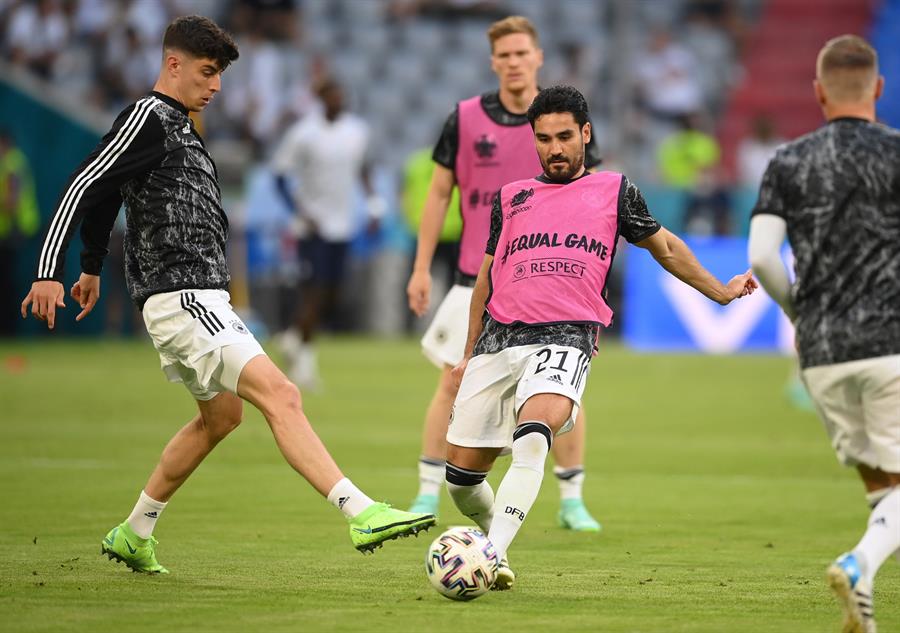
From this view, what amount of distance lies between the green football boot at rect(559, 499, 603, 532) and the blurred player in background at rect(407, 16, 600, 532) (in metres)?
0.05

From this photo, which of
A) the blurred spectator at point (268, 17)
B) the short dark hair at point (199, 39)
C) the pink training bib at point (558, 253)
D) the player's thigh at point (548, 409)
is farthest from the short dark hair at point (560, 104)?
the blurred spectator at point (268, 17)

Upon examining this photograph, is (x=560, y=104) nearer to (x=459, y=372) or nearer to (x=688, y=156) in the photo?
(x=459, y=372)

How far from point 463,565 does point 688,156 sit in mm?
19036

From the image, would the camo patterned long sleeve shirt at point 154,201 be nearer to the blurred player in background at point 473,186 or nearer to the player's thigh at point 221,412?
the player's thigh at point 221,412

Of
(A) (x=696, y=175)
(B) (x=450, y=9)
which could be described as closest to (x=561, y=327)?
(A) (x=696, y=175)

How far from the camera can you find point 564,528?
773cm

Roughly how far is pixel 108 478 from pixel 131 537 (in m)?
3.12

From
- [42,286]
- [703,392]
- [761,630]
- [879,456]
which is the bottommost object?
[703,392]

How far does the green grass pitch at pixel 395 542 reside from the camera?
5430mm

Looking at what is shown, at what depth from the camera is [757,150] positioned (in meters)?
23.2

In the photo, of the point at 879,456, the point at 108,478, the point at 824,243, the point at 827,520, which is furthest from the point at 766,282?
the point at 108,478

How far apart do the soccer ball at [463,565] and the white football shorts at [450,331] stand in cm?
235

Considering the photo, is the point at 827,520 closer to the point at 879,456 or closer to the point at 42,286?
the point at 879,456

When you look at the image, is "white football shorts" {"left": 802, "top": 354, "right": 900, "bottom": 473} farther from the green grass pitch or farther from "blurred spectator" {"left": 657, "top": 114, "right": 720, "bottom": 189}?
"blurred spectator" {"left": 657, "top": 114, "right": 720, "bottom": 189}
